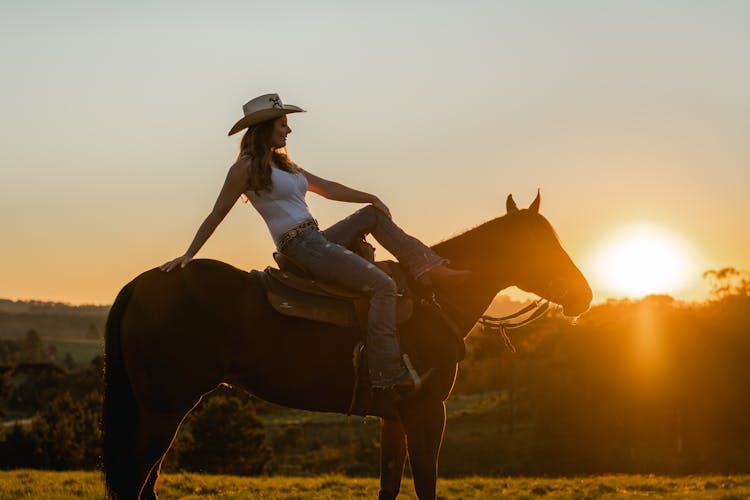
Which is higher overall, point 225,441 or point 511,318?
point 511,318

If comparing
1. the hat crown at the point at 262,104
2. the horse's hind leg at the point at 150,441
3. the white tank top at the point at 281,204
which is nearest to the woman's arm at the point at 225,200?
the white tank top at the point at 281,204

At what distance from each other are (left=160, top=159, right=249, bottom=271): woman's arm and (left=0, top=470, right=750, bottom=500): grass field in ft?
22.2

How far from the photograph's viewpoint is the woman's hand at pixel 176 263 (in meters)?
7.62

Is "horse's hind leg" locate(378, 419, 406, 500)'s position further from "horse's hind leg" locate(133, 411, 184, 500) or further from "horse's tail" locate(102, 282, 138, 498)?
"horse's tail" locate(102, 282, 138, 498)

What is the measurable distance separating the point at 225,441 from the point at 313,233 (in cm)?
5175

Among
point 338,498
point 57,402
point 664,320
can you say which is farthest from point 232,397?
point 338,498

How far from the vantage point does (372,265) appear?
8016mm

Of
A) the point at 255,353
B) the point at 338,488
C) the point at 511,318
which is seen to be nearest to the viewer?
the point at 255,353

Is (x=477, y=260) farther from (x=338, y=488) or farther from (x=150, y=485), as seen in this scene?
(x=338, y=488)

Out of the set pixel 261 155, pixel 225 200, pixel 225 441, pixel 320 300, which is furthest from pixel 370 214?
pixel 225 441

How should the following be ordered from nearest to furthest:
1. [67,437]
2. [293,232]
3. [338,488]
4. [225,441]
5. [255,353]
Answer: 1. [255,353]
2. [293,232]
3. [338,488]
4. [67,437]
5. [225,441]

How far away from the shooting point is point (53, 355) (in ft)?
560

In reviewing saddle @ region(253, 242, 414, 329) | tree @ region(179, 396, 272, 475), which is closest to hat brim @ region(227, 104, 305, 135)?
saddle @ region(253, 242, 414, 329)

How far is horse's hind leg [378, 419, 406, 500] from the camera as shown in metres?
8.63
